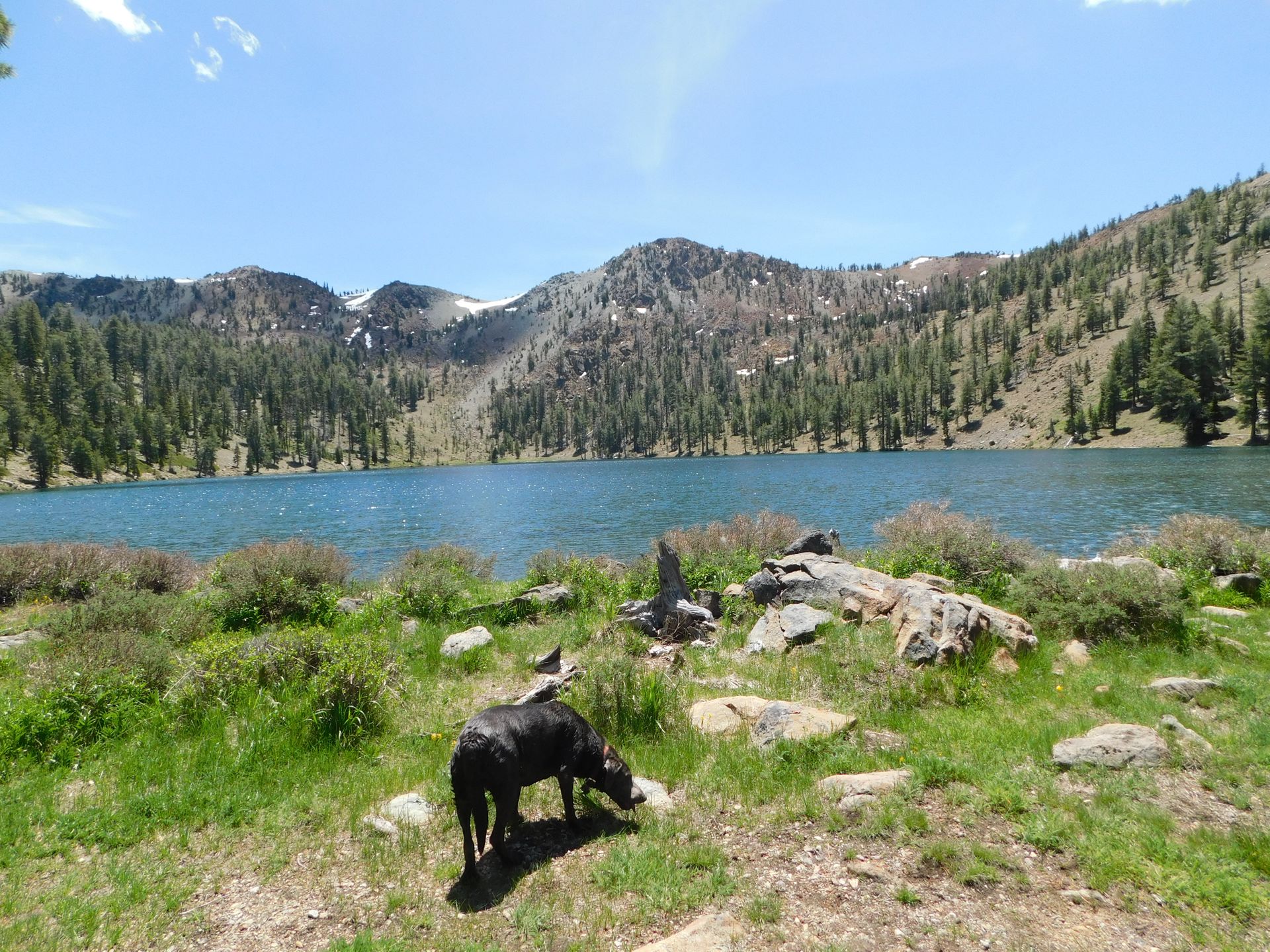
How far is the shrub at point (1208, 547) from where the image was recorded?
15016 mm

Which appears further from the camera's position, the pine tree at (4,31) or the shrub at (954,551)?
the shrub at (954,551)

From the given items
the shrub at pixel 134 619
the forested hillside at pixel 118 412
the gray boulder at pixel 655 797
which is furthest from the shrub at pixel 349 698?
the forested hillside at pixel 118 412

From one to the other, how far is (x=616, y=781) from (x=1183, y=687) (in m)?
8.41

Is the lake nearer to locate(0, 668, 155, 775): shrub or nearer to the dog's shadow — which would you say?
locate(0, 668, 155, 775): shrub

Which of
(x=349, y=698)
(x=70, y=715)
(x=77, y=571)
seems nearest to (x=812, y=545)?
(x=349, y=698)

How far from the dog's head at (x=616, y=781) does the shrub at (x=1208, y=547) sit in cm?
1633

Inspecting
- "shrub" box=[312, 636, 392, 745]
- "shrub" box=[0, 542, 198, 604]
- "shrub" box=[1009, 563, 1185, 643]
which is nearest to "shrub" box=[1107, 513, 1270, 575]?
"shrub" box=[1009, 563, 1185, 643]

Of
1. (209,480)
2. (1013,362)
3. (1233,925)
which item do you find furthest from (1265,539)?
(1013,362)

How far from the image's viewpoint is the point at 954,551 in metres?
16.6

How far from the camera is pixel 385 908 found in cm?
510

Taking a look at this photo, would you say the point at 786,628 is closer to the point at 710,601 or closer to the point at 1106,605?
the point at 710,601

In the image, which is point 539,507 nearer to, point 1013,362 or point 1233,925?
point 1233,925

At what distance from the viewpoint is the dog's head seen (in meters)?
6.30

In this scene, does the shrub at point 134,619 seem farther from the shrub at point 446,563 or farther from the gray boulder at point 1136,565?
the gray boulder at point 1136,565
